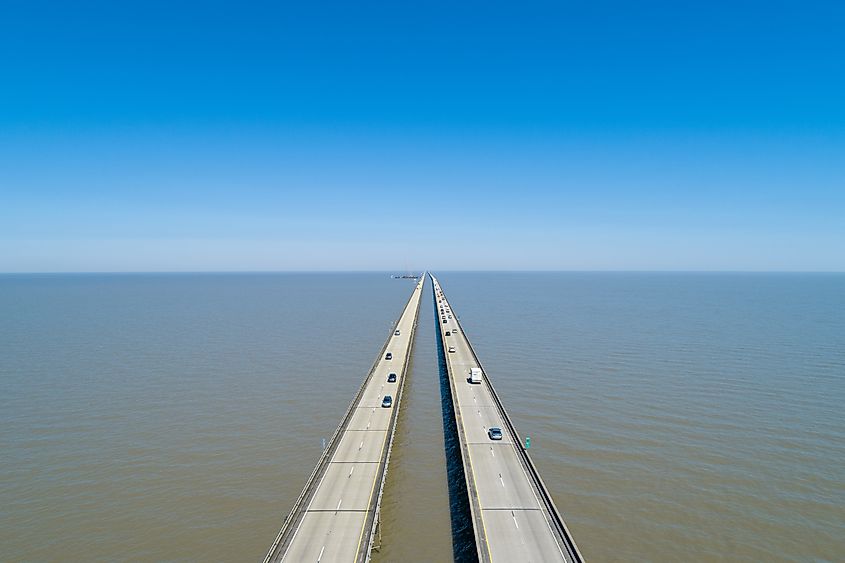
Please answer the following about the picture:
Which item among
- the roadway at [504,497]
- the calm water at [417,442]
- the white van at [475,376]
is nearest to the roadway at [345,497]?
the calm water at [417,442]

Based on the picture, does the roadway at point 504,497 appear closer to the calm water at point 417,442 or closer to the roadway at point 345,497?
the calm water at point 417,442

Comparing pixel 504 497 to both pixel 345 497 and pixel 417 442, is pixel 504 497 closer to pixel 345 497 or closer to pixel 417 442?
pixel 345 497

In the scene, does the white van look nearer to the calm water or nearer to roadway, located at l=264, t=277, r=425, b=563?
the calm water

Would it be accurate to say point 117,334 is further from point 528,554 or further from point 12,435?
point 528,554

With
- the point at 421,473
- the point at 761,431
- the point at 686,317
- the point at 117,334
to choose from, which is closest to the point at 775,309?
the point at 686,317

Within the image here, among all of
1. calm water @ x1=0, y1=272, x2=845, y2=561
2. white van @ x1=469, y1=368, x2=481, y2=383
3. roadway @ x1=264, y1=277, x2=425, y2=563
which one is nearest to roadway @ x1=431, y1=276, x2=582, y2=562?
calm water @ x1=0, y1=272, x2=845, y2=561

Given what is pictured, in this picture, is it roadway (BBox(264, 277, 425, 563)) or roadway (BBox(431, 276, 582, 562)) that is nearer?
roadway (BBox(264, 277, 425, 563))
